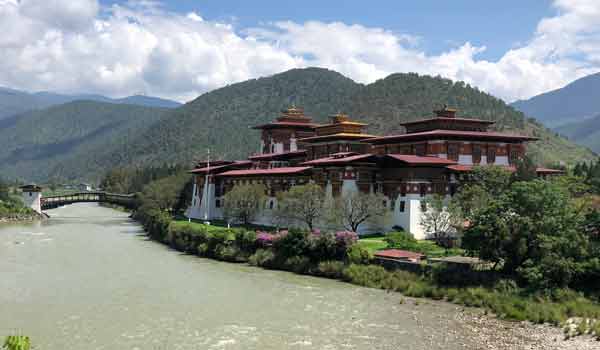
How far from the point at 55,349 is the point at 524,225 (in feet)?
77.2

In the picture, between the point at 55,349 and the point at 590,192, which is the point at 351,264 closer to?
the point at 55,349

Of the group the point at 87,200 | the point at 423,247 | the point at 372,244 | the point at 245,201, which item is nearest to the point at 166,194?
the point at 245,201

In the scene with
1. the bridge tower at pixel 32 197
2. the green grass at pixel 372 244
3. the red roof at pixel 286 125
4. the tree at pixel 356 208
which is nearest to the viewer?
the green grass at pixel 372 244

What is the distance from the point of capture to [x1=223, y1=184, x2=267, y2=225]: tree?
64.1 m

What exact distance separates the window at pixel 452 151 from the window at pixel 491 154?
3524 millimetres

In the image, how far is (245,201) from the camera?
211 ft

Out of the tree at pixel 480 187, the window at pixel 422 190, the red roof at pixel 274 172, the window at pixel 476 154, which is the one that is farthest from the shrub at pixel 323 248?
the window at pixel 476 154

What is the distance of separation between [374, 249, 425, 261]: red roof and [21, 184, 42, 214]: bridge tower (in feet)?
289

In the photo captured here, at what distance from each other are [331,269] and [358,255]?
2.10m

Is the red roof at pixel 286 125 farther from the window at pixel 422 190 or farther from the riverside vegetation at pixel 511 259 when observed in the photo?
the riverside vegetation at pixel 511 259

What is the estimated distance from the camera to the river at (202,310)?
27.7m

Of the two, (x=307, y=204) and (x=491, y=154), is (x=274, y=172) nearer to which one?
(x=307, y=204)

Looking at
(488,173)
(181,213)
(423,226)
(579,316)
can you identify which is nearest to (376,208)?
(423,226)

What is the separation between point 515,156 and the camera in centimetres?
6000
